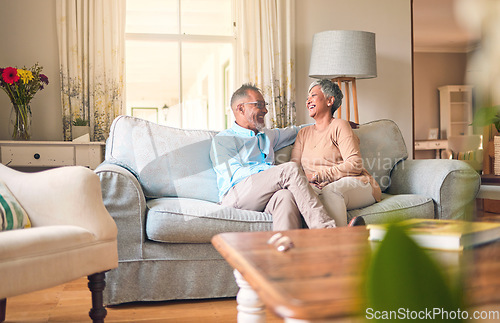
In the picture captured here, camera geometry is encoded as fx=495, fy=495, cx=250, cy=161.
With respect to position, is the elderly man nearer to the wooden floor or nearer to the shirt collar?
→ the shirt collar

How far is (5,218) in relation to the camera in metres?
1.74

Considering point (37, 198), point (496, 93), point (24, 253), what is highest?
point (496, 93)

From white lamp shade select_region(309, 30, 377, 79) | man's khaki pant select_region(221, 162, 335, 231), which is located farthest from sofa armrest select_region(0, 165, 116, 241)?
white lamp shade select_region(309, 30, 377, 79)

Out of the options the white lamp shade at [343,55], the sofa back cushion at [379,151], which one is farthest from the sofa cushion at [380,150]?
the white lamp shade at [343,55]

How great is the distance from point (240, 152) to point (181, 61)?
2.17 metres

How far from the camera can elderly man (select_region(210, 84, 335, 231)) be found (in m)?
2.28

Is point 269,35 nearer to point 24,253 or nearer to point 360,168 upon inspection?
point 360,168

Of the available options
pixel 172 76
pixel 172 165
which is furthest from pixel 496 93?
pixel 172 76

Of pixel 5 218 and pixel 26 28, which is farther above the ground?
pixel 26 28

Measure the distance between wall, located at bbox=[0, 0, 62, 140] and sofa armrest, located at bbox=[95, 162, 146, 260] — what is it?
220 cm

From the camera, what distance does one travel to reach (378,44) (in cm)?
488

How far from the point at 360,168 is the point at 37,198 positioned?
163cm

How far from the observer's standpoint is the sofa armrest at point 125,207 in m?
2.20

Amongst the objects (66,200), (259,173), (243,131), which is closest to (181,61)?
(243,131)
